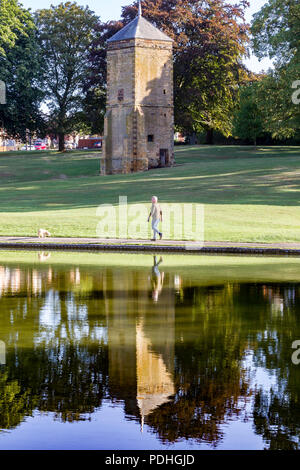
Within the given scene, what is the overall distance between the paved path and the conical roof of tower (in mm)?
43098

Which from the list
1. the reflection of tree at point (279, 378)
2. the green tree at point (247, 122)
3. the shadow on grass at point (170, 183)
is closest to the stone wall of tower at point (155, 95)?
the shadow on grass at point (170, 183)

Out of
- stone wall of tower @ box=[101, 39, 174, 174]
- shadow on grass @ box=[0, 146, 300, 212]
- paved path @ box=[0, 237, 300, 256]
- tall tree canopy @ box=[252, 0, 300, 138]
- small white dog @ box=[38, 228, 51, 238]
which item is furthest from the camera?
stone wall of tower @ box=[101, 39, 174, 174]

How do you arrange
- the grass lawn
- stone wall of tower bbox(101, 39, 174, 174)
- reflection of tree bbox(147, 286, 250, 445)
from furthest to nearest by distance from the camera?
stone wall of tower bbox(101, 39, 174, 174) → the grass lawn → reflection of tree bbox(147, 286, 250, 445)

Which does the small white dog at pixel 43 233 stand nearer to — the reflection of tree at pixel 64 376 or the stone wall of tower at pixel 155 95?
the reflection of tree at pixel 64 376

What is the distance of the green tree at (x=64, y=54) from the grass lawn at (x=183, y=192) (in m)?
11.5

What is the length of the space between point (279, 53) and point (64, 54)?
37636mm

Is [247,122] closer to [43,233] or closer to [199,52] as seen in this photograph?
[199,52]

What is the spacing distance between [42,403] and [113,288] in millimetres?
8497

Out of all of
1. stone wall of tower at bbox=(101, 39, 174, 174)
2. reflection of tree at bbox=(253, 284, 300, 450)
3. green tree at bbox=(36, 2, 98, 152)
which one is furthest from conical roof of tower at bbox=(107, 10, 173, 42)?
reflection of tree at bbox=(253, 284, 300, 450)

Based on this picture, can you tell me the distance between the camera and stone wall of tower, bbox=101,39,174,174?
Answer: 2675 inches

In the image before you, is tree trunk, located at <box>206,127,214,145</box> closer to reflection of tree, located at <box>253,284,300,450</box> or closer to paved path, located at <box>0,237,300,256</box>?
paved path, located at <box>0,237,300,256</box>

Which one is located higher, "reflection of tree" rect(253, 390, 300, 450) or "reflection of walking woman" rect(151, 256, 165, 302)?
"reflection of walking woman" rect(151, 256, 165, 302)
